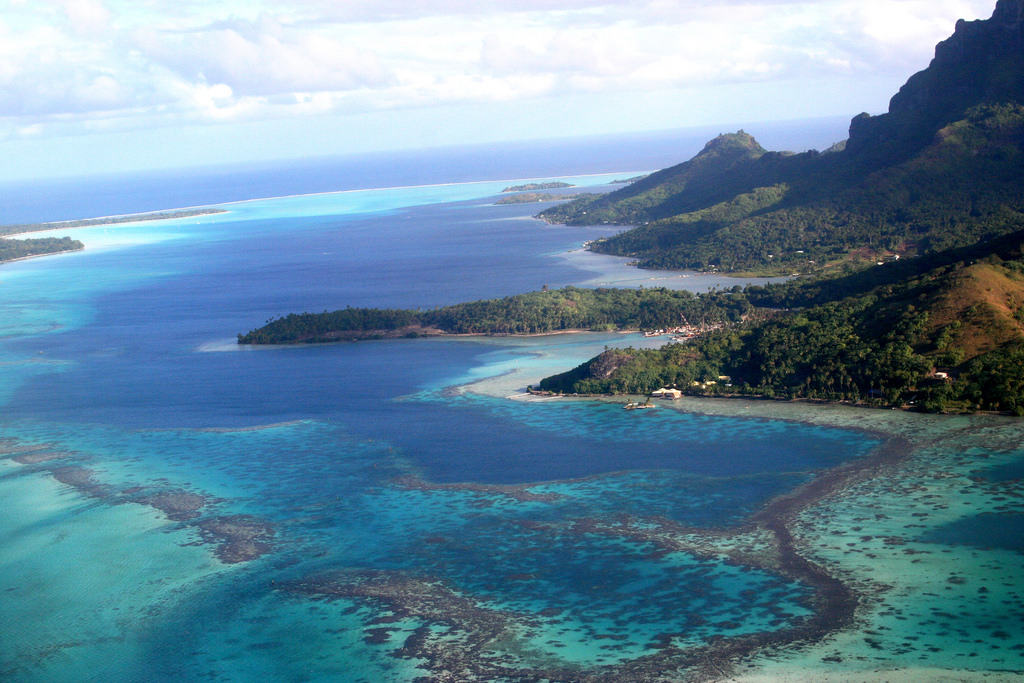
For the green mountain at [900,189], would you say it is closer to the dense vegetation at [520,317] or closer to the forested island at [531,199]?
the dense vegetation at [520,317]

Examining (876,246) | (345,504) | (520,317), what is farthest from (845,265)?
(345,504)

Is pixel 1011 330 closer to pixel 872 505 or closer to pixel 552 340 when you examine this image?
pixel 872 505

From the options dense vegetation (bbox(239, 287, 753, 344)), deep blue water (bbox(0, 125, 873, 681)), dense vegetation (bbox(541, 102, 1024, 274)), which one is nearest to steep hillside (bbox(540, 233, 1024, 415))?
deep blue water (bbox(0, 125, 873, 681))

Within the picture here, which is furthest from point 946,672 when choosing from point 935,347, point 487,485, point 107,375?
point 107,375

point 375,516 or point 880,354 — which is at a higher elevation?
point 880,354

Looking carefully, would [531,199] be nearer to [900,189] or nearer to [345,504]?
[900,189]

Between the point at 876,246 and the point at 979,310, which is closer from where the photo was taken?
the point at 979,310

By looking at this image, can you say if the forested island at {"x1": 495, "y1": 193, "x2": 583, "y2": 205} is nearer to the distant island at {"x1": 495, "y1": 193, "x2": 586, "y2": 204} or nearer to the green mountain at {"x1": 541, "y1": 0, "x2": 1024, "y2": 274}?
the distant island at {"x1": 495, "y1": 193, "x2": 586, "y2": 204}

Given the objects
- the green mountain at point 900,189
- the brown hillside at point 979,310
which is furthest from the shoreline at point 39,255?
the brown hillside at point 979,310
